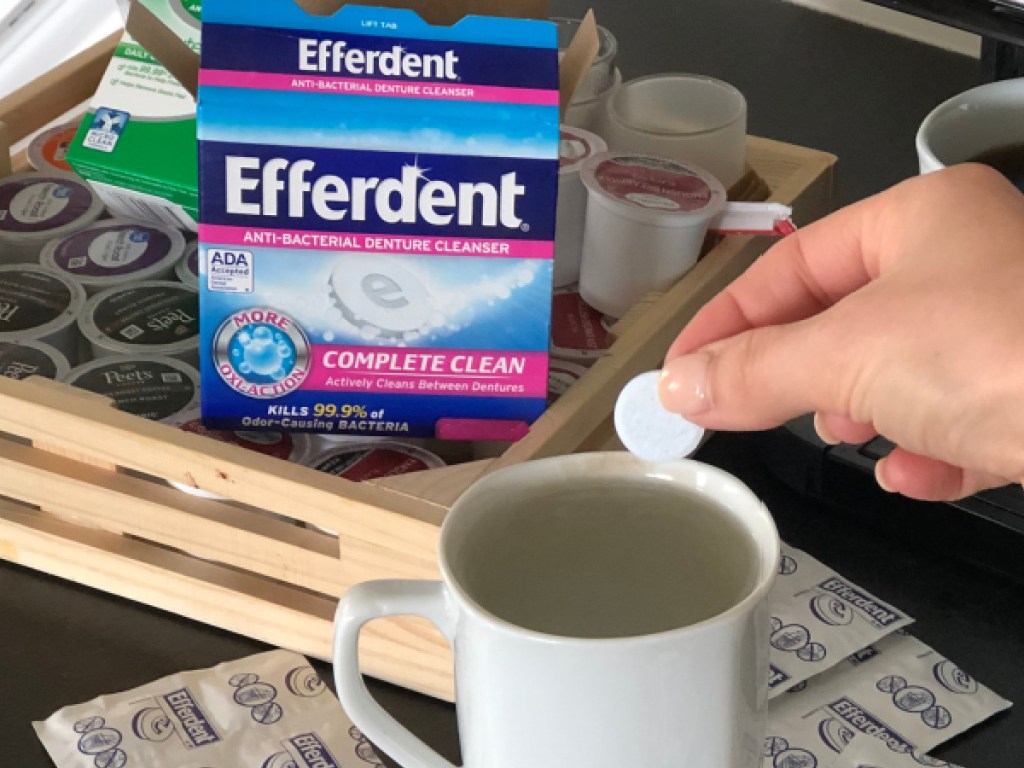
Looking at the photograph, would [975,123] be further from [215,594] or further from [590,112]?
[215,594]

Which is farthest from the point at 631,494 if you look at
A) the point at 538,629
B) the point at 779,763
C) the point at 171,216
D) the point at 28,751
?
the point at 171,216

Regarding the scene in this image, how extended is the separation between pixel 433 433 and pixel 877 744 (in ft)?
0.92

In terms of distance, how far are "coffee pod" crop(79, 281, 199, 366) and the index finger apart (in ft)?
1.16

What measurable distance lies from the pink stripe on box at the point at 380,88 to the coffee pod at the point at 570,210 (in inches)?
7.0

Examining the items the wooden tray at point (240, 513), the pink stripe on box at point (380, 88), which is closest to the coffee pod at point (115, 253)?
the wooden tray at point (240, 513)

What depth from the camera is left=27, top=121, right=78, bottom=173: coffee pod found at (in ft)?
3.45

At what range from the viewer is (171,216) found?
96cm

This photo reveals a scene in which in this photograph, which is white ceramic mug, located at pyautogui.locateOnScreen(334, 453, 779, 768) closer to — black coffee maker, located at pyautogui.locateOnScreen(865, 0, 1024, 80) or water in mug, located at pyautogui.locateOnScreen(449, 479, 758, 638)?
water in mug, located at pyautogui.locateOnScreen(449, 479, 758, 638)

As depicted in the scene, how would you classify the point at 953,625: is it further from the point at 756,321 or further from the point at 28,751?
the point at 28,751

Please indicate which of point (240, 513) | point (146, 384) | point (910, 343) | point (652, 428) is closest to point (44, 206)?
point (146, 384)

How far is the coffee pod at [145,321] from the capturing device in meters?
0.88

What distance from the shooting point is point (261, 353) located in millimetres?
797

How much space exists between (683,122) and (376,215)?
13.9 inches

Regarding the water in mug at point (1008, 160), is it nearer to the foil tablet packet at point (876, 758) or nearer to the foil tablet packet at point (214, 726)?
the foil tablet packet at point (876, 758)
